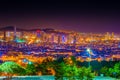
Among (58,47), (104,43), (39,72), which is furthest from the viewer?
(58,47)

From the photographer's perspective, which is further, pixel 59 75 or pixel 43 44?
pixel 43 44

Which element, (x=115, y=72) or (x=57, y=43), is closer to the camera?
(x=115, y=72)

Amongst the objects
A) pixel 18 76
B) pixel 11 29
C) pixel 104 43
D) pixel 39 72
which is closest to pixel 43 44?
pixel 104 43

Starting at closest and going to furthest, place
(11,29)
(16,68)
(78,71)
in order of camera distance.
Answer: (16,68) < (78,71) < (11,29)

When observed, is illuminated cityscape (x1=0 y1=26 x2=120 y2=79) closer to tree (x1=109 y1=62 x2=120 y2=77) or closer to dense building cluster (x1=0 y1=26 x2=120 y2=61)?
dense building cluster (x1=0 y1=26 x2=120 y2=61)

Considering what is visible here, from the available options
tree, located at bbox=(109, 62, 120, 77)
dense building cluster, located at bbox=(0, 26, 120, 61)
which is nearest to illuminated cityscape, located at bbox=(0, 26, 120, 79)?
dense building cluster, located at bbox=(0, 26, 120, 61)

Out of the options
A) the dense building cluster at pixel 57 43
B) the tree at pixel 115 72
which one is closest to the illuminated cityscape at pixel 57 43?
the dense building cluster at pixel 57 43

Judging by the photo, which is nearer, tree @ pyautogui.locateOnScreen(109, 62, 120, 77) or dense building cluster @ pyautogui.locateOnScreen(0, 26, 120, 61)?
tree @ pyautogui.locateOnScreen(109, 62, 120, 77)

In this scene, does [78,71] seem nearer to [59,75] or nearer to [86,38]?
[59,75]

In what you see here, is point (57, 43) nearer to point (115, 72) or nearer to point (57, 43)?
point (57, 43)

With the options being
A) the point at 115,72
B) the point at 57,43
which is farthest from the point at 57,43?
the point at 115,72

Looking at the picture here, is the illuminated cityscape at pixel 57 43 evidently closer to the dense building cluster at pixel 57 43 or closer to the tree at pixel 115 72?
the dense building cluster at pixel 57 43
